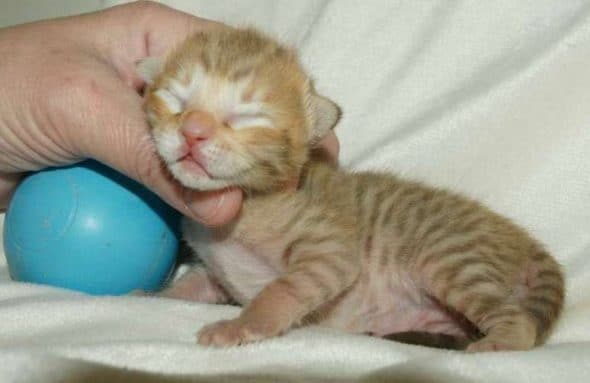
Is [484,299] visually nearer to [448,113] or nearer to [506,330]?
[506,330]

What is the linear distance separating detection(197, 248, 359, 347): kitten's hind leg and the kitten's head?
19 centimetres

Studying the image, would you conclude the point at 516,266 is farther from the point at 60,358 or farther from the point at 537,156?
the point at 60,358

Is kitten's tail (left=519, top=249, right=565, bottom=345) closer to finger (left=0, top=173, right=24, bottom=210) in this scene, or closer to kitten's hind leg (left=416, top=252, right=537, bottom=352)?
kitten's hind leg (left=416, top=252, right=537, bottom=352)

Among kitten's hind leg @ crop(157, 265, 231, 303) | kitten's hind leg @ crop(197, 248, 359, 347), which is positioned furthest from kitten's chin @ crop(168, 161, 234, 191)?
kitten's hind leg @ crop(157, 265, 231, 303)

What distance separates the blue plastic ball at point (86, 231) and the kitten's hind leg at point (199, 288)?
14 cm

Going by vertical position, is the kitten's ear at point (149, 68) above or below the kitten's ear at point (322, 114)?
below

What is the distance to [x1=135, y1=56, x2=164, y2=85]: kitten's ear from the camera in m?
1.85

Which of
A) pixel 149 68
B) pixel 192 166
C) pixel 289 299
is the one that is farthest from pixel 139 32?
pixel 289 299

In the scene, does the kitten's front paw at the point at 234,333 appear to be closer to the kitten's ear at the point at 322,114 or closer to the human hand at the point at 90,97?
the human hand at the point at 90,97

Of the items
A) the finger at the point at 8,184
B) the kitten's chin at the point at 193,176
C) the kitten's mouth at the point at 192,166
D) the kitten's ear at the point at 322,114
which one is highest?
the kitten's ear at the point at 322,114

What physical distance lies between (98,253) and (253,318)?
0.40 meters

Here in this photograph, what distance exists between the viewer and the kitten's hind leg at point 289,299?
1.59 meters

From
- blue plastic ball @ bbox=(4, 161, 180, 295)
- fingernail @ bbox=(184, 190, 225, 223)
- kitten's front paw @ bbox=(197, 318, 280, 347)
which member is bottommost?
blue plastic ball @ bbox=(4, 161, 180, 295)

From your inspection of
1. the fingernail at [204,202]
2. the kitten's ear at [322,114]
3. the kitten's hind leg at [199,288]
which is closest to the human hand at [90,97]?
the fingernail at [204,202]
